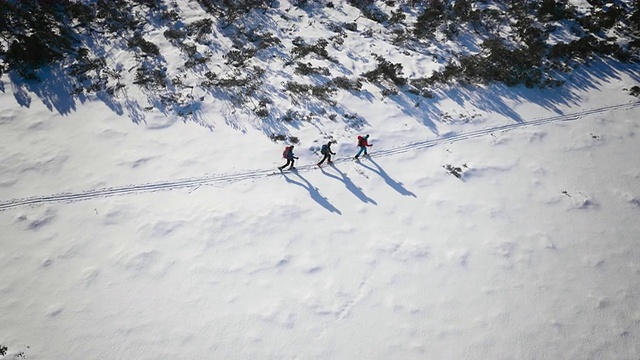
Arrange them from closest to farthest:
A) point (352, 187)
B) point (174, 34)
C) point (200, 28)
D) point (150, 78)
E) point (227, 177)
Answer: point (352, 187), point (227, 177), point (150, 78), point (174, 34), point (200, 28)

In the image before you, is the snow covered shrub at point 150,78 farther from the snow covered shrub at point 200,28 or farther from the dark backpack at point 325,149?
the dark backpack at point 325,149

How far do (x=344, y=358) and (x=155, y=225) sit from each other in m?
6.31

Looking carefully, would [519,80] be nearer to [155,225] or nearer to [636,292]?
[636,292]

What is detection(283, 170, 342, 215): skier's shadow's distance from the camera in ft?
33.3

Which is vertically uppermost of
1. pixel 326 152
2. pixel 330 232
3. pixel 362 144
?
pixel 362 144

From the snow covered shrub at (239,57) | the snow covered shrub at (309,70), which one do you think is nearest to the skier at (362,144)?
the snow covered shrub at (309,70)

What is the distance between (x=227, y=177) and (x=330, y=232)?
3954mm

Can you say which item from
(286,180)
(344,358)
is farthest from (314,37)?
(344,358)

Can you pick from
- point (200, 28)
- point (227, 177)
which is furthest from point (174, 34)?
point (227, 177)

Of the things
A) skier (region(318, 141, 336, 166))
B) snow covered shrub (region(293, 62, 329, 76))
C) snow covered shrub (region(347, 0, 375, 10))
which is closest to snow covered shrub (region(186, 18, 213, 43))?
snow covered shrub (region(293, 62, 329, 76))

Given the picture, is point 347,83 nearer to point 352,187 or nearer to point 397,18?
point 352,187

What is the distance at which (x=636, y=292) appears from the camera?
8242 millimetres

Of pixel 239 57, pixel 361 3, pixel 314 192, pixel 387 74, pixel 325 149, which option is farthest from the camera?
pixel 361 3

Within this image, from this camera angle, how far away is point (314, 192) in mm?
10578
